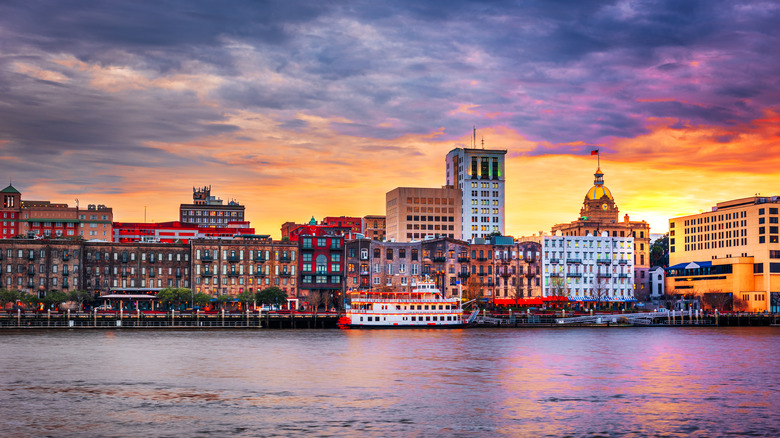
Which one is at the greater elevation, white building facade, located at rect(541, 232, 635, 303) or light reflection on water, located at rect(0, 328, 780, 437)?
white building facade, located at rect(541, 232, 635, 303)

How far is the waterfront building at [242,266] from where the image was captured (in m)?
178

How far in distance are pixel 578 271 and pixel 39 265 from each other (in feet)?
372

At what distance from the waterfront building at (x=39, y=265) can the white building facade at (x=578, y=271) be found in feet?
322

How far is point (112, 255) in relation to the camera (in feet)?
582

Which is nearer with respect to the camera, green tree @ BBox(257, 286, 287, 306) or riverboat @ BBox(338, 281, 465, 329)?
riverboat @ BBox(338, 281, 465, 329)

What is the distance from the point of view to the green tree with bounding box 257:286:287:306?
555ft

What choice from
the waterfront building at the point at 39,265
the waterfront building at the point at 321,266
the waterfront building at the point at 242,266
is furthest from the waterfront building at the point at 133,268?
the waterfront building at the point at 321,266

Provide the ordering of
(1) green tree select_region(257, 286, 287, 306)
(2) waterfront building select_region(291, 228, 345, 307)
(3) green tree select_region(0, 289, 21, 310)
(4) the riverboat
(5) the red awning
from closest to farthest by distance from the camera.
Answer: (4) the riverboat, (3) green tree select_region(0, 289, 21, 310), (1) green tree select_region(257, 286, 287, 306), (2) waterfront building select_region(291, 228, 345, 307), (5) the red awning

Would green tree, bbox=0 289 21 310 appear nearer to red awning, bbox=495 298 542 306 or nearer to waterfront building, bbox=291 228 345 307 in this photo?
waterfront building, bbox=291 228 345 307

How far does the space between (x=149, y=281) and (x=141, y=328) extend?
31426mm

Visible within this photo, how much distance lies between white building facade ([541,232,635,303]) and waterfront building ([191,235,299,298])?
55.8 meters

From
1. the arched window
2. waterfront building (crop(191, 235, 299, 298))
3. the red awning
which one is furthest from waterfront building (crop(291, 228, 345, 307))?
the red awning

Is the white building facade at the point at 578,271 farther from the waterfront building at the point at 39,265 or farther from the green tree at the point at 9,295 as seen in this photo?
the green tree at the point at 9,295

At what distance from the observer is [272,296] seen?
169875mm
